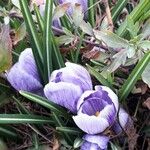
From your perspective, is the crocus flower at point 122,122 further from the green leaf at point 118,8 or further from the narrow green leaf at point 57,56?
the green leaf at point 118,8

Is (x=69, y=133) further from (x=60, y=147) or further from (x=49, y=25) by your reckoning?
(x=49, y=25)

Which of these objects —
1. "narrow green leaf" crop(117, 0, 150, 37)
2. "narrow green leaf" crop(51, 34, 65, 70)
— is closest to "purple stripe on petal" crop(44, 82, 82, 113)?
"narrow green leaf" crop(51, 34, 65, 70)

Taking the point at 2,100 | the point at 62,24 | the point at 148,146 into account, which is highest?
the point at 62,24

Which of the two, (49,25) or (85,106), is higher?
(49,25)

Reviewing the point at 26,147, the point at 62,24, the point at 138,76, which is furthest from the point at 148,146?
the point at 62,24

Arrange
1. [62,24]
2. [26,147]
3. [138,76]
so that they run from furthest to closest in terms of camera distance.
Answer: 1. [62,24]
2. [26,147]
3. [138,76]

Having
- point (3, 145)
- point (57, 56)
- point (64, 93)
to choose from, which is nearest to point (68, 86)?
point (64, 93)

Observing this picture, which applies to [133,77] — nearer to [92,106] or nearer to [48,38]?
[92,106]
